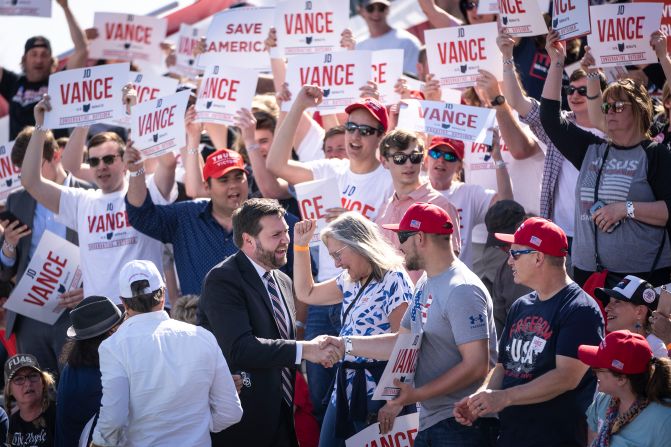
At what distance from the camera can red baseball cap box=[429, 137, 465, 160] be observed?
900 centimetres

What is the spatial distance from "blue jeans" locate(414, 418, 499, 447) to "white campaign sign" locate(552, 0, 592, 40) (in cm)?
328

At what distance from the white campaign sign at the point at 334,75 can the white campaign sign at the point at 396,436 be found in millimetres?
3730

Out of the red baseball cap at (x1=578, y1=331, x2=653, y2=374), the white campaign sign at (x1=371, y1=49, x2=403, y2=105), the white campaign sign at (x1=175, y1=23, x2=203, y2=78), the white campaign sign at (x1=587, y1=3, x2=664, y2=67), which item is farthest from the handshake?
the white campaign sign at (x1=175, y1=23, x2=203, y2=78)

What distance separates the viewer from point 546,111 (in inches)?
311

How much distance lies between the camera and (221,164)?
8.70 metres

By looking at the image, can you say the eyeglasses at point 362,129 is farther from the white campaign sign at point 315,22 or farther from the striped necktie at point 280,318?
the striped necktie at point 280,318

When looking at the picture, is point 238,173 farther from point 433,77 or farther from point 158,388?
point 158,388

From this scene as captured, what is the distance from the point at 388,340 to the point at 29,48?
7032 mm

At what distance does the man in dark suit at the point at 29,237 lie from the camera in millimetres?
9242

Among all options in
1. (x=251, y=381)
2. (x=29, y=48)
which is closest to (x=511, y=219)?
(x=251, y=381)

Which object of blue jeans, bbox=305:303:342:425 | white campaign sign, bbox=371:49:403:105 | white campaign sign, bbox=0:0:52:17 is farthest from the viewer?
white campaign sign, bbox=0:0:52:17

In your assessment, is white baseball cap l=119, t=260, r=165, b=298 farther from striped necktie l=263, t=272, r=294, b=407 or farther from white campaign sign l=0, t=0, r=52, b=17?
white campaign sign l=0, t=0, r=52, b=17

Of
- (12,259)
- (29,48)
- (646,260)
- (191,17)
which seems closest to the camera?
(646,260)

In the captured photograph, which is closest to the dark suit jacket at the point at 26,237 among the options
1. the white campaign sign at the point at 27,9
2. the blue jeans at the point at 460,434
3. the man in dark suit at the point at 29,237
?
the man in dark suit at the point at 29,237
